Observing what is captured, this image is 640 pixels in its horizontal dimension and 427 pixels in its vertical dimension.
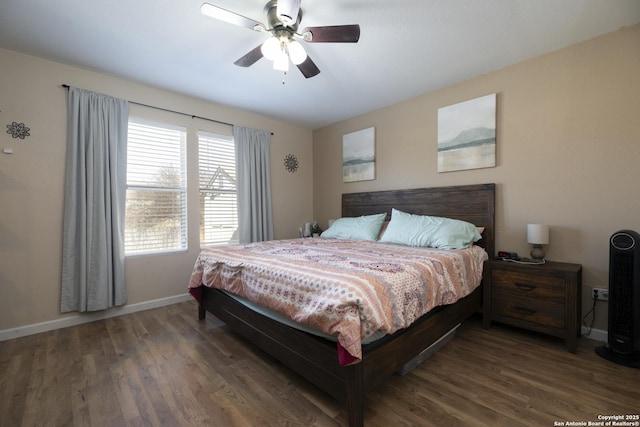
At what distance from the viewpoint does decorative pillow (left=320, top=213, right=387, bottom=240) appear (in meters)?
3.31

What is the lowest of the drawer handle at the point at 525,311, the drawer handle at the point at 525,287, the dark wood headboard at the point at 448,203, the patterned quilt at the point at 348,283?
the drawer handle at the point at 525,311

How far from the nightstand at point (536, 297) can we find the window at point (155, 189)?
354 centimetres

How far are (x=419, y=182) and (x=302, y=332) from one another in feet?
8.30

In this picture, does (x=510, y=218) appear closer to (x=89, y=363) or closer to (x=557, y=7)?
(x=557, y=7)

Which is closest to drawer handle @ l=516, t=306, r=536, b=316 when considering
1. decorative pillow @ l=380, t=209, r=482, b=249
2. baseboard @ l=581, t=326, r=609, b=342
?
baseboard @ l=581, t=326, r=609, b=342

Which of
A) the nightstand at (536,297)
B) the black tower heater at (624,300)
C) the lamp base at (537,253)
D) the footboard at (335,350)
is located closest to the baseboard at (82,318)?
the footboard at (335,350)

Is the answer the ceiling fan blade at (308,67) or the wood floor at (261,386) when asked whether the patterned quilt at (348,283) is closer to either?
the wood floor at (261,386)

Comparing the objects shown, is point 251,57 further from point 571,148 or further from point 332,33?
point 571,148

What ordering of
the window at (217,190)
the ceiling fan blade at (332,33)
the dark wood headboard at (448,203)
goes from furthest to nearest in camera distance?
the window at (217,190) < the dark wood headboard at (448,203) < the ceiling fan blade at (332,33)

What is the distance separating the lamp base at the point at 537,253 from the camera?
93.2 inches

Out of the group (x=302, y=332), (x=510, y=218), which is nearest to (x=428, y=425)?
(x=302, y=332)

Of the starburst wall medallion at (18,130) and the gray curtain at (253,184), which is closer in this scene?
the starburst wall medallion at (18,130)

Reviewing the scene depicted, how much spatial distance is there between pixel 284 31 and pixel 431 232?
222cm

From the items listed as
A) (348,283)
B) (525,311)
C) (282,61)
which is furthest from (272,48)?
(525,311)
